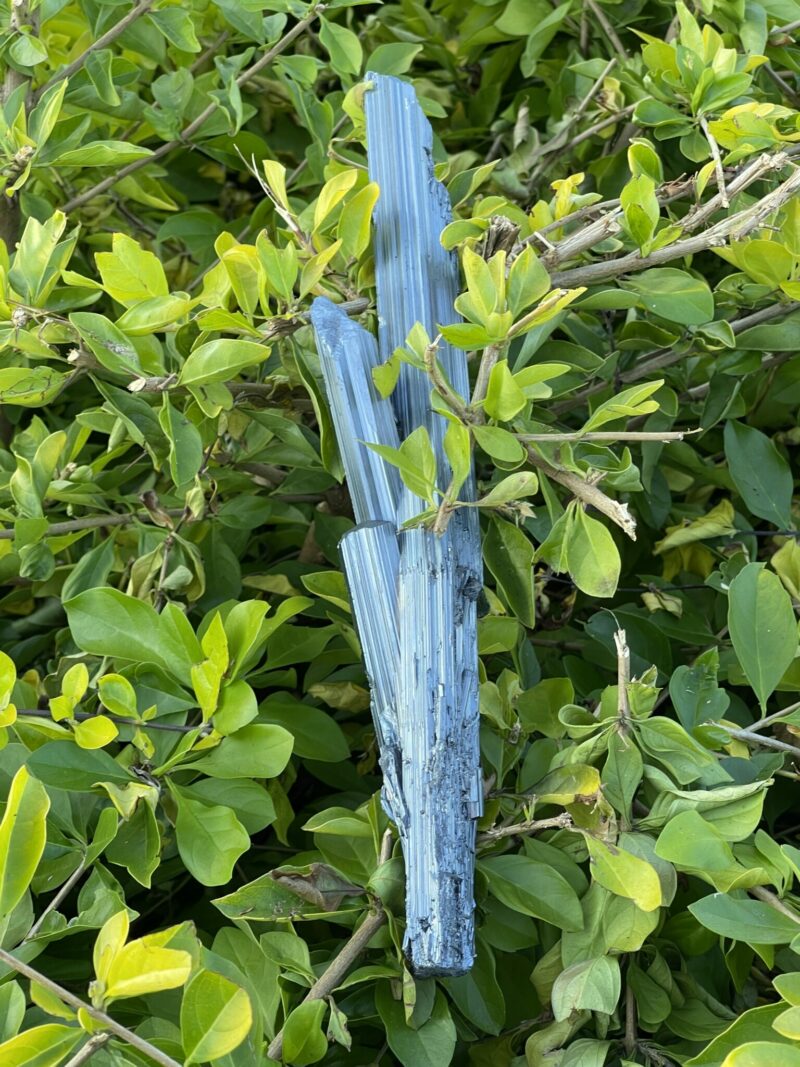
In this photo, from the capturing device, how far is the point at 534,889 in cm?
51

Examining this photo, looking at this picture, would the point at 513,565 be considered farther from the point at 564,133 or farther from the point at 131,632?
the point at 564,133

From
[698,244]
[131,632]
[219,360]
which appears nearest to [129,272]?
[219,360]

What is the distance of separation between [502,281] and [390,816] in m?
0.25

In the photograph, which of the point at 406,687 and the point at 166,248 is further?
the point at 166,248

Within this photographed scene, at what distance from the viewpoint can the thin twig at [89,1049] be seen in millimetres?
401

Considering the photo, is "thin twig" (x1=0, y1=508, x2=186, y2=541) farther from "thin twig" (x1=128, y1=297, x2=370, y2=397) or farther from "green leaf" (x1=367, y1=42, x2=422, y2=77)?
"green leaf" (x1=367, y1=42, x2=422, y2=77)

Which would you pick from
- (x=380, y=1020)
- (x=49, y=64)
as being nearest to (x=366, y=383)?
(x=380, y=1020)

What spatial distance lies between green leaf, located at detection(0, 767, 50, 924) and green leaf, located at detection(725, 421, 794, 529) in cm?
47

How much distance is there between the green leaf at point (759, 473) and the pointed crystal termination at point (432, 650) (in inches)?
9.4

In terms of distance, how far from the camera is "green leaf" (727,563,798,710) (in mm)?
563

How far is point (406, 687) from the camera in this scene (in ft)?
1.59

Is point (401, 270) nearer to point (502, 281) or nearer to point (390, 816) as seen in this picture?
point (502, 281)

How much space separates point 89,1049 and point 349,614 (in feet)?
0.95

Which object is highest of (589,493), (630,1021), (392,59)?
(392,59)
